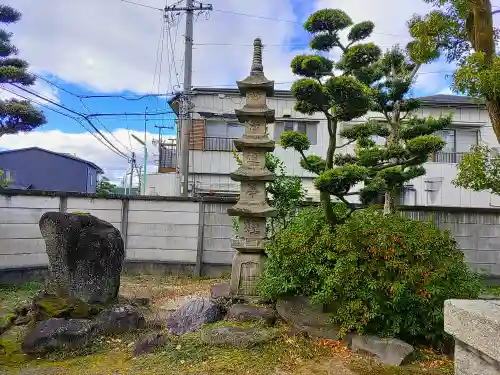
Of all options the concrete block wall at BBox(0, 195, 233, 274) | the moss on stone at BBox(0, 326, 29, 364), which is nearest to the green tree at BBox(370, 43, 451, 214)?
the concrete block wall at BBox(0, 195, 233, 274)

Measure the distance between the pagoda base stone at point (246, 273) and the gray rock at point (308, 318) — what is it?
106 cm

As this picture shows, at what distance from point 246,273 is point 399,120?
16.1 feet

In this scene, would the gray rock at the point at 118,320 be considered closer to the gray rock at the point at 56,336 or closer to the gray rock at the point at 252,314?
the gray rock at the point at 56,336

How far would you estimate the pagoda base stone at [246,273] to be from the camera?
624cm

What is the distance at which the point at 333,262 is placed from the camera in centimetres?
485

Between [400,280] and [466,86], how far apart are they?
2.18m

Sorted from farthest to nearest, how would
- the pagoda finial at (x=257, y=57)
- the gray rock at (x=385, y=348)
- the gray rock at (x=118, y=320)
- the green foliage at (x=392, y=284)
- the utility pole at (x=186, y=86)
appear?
the utility pole at (x=186, y=86), the pagoda finial at (x=257, y=57), the gray rock at (x=118, y=320), the green foliage at (x=392, y=284), the gray rock at (x=385, y=348)

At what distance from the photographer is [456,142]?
1572 cm

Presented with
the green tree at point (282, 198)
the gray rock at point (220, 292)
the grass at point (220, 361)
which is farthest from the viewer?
the green tree at point (282, 198)

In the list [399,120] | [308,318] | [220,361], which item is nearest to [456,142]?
[399,120]

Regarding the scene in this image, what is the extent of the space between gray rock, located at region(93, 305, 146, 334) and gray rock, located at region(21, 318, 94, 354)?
7.4 inches

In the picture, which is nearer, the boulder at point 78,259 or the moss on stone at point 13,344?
the moss on stone at point 13,344

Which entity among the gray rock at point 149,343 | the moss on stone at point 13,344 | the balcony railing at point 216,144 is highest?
the balcony railing at point 216,144

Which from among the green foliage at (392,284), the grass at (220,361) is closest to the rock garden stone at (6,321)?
the grass at (220,361)
